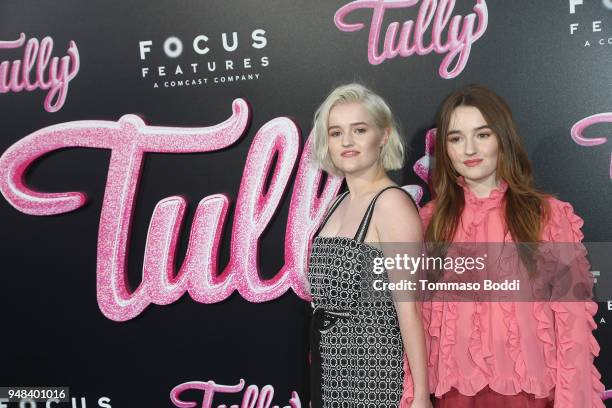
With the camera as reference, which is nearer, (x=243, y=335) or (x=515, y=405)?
(x=515, y=405)

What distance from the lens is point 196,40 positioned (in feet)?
10.3

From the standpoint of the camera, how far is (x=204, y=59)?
124 inches

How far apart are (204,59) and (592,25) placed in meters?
1.81

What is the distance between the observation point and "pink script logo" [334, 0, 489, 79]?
2896mm

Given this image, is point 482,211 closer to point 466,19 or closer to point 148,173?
point 466,19

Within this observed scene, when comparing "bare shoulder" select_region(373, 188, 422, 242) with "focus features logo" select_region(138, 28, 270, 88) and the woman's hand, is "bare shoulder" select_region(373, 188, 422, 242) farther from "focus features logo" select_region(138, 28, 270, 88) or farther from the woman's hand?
"focus features logo" select_region(138, 28, 270, 88)

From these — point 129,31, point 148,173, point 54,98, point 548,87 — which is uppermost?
point 129,31

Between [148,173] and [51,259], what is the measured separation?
713 mm

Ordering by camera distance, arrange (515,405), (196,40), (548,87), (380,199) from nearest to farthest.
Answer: (515,405) < (380,199) < (548,87) < (196,40)

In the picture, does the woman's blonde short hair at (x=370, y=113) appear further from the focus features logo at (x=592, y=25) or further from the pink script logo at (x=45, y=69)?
the pink script logo at (x=45, y=69)

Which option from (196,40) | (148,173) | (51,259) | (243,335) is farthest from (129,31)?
(243,335)

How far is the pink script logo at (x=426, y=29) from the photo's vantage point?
9.50 feet

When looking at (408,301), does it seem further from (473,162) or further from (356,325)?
(473,162)

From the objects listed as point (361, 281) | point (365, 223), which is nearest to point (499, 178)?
point (365, 223)
